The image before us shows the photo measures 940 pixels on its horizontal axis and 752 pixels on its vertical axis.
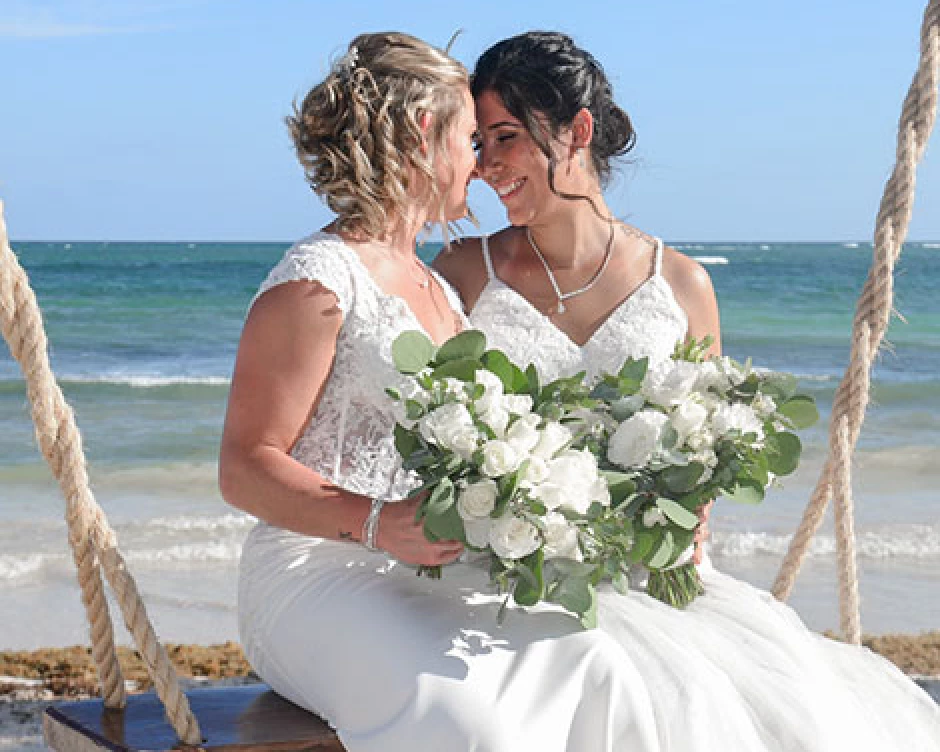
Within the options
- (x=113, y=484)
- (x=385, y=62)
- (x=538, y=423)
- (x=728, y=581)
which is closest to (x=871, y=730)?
(x=728, y=581)

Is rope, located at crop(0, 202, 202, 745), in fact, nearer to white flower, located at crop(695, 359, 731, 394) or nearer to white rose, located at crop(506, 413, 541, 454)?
white rose, located at crop(506, 413, 541, 454)

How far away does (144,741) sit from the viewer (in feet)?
7.78

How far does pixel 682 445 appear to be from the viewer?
236 centimetres

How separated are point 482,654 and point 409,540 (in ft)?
0.75

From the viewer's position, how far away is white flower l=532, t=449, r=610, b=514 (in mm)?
2152

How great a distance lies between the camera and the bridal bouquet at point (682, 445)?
232cm

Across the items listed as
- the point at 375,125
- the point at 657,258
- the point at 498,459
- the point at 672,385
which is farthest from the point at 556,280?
the point at 498,459

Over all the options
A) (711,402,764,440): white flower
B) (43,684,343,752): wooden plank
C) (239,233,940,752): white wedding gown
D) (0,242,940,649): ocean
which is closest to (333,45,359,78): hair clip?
(239,233,940,752): white wedding gown

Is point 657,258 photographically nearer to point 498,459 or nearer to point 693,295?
point 693,295

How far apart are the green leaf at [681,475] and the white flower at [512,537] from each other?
12.0 inches

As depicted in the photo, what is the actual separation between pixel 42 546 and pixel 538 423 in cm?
556

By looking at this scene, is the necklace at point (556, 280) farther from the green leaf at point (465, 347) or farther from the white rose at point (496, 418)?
the white rose at point (496, 418)

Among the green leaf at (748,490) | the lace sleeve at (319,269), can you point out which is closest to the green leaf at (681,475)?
the green leaf at (748,490)

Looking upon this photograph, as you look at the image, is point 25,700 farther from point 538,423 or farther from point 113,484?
point 113,484
